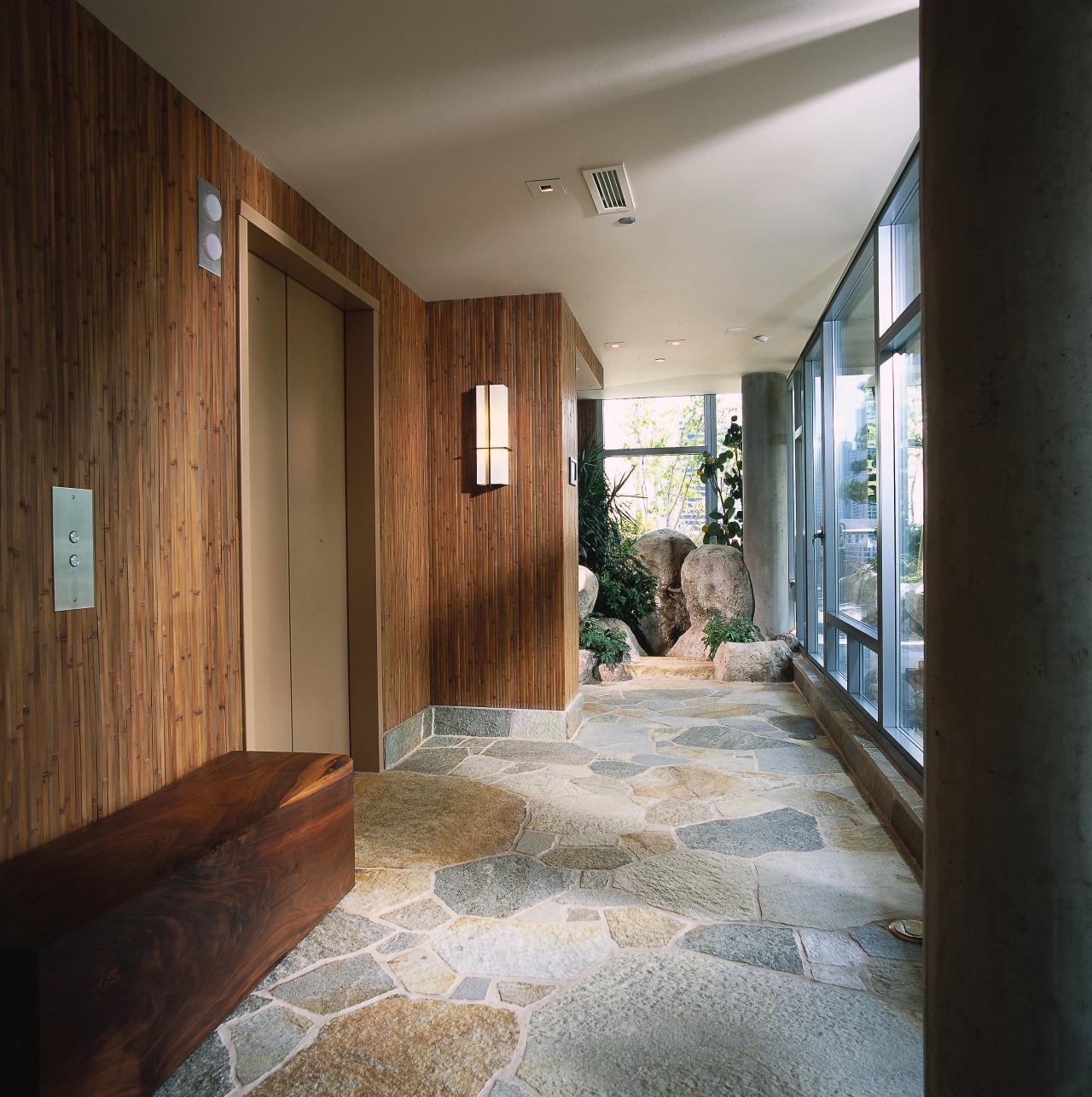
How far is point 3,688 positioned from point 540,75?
2.35 m

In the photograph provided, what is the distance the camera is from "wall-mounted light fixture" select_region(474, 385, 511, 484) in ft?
15.7

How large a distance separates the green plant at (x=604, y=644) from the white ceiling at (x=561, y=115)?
3.51 meters

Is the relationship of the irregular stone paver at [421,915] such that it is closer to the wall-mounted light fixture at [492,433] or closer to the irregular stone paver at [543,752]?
the irregular stone paver at [543,752]

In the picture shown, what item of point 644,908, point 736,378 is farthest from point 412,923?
point 736,378

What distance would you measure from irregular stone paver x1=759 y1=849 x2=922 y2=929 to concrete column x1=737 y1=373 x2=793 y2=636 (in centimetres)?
505

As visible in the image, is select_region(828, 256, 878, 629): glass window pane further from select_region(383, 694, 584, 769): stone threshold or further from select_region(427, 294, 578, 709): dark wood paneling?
select_region(383, 694, 584, 769): stone threshold

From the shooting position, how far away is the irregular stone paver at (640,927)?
239cm

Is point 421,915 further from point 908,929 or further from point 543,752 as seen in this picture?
point 543,752

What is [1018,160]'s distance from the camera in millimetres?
1206

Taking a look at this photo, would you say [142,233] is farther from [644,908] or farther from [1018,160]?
[644,908]

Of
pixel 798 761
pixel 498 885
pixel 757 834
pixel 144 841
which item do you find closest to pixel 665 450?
pixel 798 761

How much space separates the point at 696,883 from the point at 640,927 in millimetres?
386

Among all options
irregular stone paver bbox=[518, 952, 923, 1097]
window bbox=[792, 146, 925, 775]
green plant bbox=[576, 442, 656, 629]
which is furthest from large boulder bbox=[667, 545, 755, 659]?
irregular stone paver bbox=[518, 952, 923, 1097]

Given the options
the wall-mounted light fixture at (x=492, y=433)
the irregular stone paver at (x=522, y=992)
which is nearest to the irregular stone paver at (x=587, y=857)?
the irregular stone paver at (x=522, y=992)
